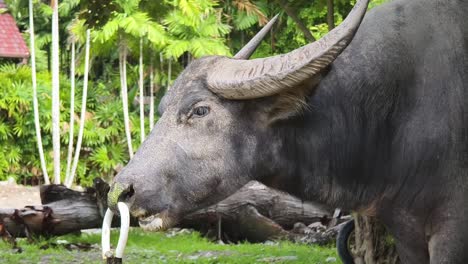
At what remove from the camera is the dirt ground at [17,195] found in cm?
2090

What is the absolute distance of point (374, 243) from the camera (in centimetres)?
644

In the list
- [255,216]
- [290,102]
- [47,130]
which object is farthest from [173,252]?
[47,130]

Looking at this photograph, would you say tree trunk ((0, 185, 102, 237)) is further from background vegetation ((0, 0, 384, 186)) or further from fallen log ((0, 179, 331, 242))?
background vegetation ((0, 0, 384, 186))

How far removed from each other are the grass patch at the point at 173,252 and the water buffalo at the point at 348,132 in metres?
4.13

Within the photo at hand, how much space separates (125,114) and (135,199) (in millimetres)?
22846

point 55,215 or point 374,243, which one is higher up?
point 374,243

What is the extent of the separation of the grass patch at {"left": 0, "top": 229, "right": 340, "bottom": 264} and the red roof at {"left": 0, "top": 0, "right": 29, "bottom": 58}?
18.8 m

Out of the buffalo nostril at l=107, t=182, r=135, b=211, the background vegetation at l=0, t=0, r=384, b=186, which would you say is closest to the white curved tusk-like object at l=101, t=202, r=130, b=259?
the buffalo nostril at l=107, t=182, r=135, b=211

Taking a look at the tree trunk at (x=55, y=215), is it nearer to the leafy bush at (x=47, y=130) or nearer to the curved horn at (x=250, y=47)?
the curved horn at (x=250, y=47)

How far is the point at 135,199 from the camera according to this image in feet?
12.8

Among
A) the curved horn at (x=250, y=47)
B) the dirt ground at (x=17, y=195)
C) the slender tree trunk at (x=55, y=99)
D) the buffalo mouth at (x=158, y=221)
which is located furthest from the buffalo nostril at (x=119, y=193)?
the slender tree trunk at (x=55, y=99)

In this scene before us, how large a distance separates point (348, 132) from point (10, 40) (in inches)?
1003

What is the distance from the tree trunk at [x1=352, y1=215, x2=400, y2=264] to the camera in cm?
633

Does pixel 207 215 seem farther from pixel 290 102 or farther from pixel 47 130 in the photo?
pixel 47 130
